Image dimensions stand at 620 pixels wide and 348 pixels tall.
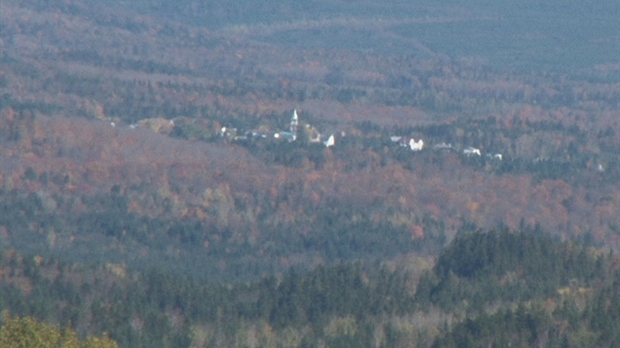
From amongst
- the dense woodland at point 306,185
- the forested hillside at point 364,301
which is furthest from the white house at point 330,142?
the forested hillside at point 364,301

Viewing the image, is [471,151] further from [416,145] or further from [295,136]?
[295,136]

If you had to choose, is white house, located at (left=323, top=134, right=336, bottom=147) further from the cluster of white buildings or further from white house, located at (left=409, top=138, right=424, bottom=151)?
white house, located at (left=409, top=138, right=424, bottom=151)

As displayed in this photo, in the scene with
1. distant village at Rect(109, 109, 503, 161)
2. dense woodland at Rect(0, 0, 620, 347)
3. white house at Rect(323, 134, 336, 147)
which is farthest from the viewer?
white house at Rect(323, 134, 336, 147)

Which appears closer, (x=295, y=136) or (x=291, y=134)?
(x=295, y=136)

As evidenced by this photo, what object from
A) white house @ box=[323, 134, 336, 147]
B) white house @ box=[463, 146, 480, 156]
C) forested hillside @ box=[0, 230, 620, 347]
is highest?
forested hillside @ box=[0, 230, 620, 347]

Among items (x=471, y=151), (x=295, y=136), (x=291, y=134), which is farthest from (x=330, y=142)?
(x=471, y=151)

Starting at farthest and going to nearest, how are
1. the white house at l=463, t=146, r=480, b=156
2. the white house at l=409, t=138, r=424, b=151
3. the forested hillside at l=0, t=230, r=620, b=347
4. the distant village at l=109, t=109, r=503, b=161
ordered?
the white house at l=409, t=138, r=424, b=151, the distant village at l=109, t=109, r=503, b=161, the white house at l=463, t=146, r=480, b=156, the forested hillside at l=0, t=230, r=620, b=347

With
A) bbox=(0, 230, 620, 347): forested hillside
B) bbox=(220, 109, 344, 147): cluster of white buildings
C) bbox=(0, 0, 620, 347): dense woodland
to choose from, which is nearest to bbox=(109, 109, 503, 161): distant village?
bbox=(220, 109, 344, 147): cluster of white buildings

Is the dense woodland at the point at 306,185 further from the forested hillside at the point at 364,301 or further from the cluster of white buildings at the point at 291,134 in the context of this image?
the cluster of white buildings at the point at 291,134

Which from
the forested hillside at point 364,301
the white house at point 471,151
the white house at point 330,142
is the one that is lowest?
the white house at point 471,151

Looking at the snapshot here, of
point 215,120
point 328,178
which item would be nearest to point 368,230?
point 328,178
